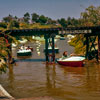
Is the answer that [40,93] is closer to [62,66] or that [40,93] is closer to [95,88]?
[95,88]

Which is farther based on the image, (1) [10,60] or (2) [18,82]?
(1) [10,60]

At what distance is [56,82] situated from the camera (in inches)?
1088

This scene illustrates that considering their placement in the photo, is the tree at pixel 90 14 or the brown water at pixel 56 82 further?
the tree at pixel 90 14

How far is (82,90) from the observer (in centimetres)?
2372

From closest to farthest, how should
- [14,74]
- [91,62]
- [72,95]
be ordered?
[72,95], [14,74], [91,62]

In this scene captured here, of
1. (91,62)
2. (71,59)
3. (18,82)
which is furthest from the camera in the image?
(91,62)

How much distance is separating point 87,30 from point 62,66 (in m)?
7.72

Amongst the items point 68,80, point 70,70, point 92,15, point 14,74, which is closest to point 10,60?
point 14,74

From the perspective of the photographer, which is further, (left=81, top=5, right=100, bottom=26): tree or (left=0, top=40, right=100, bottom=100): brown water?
(left=81, top=5, right=100, bottom=26): tree

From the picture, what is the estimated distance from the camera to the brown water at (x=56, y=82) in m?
22.7

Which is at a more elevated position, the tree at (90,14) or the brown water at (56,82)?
the tree at (90,14)

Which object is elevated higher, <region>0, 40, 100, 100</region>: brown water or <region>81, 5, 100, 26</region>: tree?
<region>81, 5, 100, 26</region>: tree

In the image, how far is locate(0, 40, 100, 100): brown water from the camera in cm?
2269

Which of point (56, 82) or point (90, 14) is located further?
point (90, 14)
